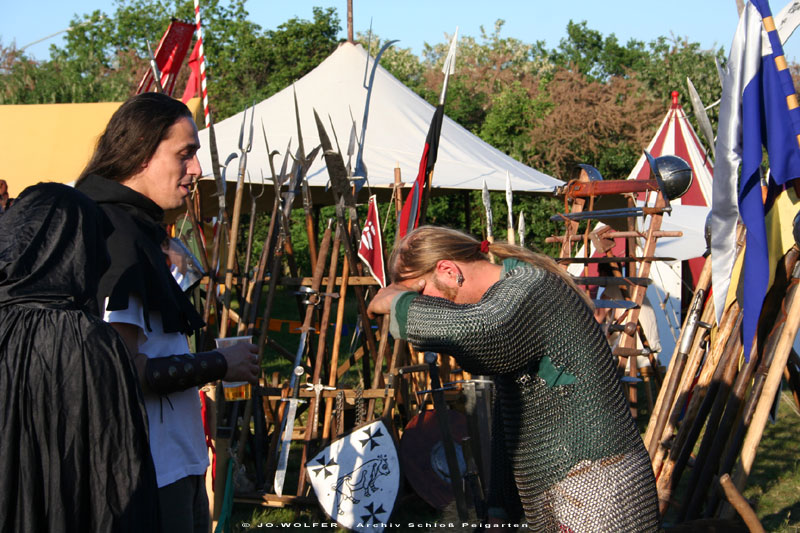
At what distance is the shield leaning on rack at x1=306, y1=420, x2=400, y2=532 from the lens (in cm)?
382

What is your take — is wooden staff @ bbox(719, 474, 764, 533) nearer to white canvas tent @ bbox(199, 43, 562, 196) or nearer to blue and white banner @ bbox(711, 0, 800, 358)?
blue and white banner @ bbox(711, 0, 800, 358)

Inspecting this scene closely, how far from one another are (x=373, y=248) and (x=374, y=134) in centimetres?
313

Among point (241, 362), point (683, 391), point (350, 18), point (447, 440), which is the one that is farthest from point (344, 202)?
point (350, 18)

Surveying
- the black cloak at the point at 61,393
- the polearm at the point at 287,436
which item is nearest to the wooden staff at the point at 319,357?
the polearm at the point at 287,436

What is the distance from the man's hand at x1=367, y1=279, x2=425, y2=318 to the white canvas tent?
437 centimetres

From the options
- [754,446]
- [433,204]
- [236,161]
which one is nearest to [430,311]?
[754,446]

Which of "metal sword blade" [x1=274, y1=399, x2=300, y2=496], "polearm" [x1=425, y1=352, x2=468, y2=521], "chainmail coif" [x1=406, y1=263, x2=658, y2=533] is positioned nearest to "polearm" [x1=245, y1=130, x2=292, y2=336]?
"metal sword blade" [x1=274, y1=399, x2=300, y2=496]

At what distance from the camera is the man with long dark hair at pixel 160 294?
1.54 metres

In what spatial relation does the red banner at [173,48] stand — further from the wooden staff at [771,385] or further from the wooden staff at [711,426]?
the wooden staff at [771,385]

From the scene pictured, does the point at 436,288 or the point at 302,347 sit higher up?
the point at 436,288

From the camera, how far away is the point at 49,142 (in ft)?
21.4

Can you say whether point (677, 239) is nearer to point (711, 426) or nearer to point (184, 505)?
point (711, 426)

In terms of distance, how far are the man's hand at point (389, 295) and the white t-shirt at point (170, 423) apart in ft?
1.39

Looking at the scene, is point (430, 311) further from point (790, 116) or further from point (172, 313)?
point (790, 116)
